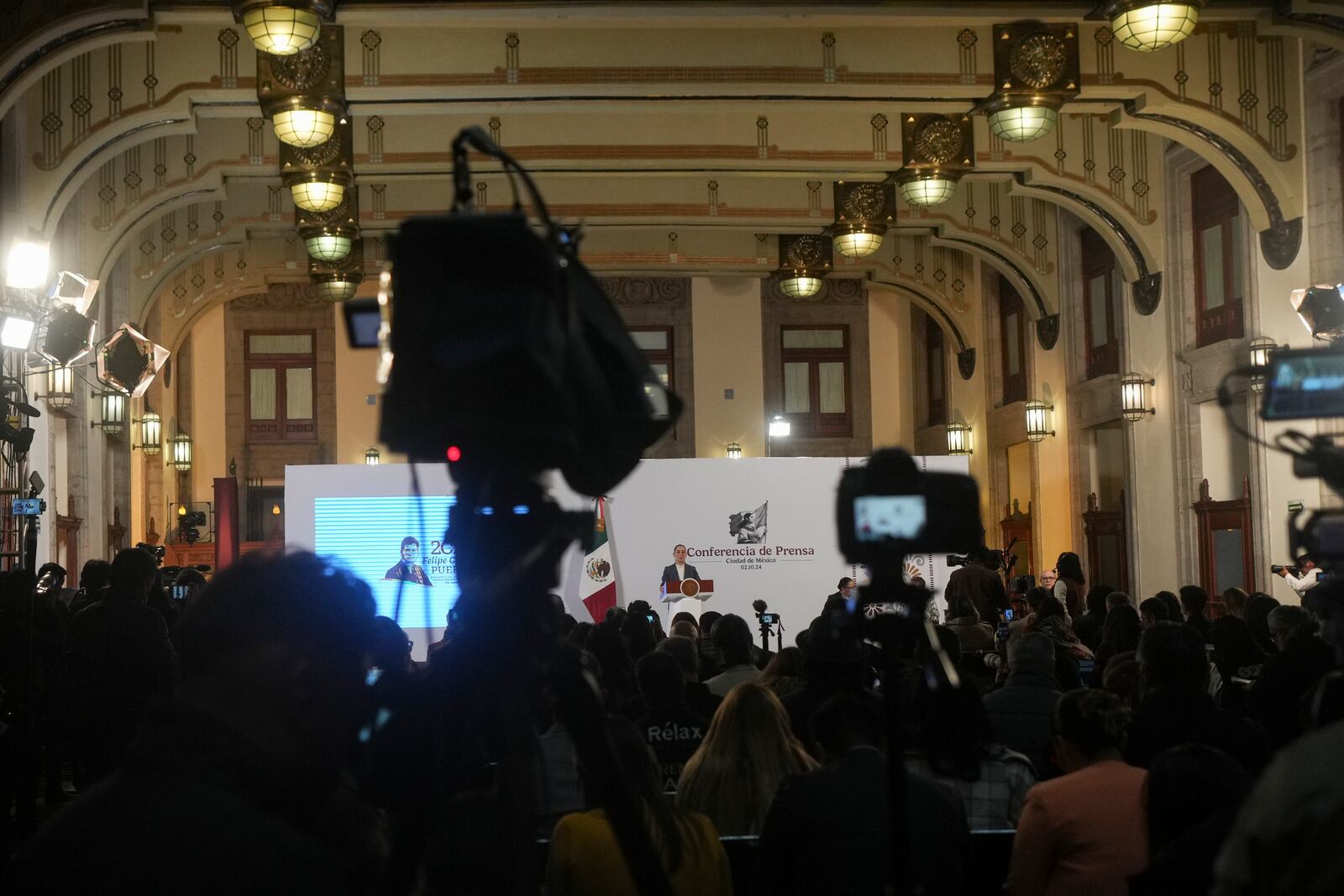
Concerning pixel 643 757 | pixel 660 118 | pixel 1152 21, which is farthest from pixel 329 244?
pixel 643 757

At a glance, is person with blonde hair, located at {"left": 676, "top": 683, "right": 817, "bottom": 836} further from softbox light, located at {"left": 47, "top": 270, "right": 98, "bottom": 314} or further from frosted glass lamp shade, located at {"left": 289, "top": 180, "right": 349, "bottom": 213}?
frosted glass lamp shade, located at {"left": 289, "top": 180, "right": 349, "bottom": 213}

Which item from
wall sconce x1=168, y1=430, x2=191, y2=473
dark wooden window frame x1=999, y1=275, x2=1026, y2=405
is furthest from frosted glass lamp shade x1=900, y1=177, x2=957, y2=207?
wall sconce x1=168, y1=430, x2=191, y2=473

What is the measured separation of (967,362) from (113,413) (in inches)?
487

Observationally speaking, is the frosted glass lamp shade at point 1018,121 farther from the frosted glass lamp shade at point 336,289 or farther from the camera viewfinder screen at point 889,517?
the camera viewfinder screen at point 889,517

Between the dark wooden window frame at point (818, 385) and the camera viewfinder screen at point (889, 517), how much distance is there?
77.1 ft

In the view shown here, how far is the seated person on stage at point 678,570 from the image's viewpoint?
15633mm

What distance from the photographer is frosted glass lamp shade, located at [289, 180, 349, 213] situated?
13.3 meters

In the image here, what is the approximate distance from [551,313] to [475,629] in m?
0.46

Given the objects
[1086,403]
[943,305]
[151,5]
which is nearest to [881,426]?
[943,305]

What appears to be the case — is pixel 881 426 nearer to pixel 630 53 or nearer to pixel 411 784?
pixel 630 53

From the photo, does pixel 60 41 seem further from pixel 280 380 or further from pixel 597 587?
pixel 280 380

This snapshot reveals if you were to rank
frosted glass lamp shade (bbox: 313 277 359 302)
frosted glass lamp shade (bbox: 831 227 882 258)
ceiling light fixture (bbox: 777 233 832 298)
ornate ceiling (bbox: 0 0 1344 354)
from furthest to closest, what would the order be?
ceiling light fixture (bbox: 777 233 832 298) < frosted glass lamp shade (bbox: 313 277 359 302) < frosted glass lamp shade (bbox: 831 227 882 258) < ornate ceiling (bbox: 0 0 1344 354)

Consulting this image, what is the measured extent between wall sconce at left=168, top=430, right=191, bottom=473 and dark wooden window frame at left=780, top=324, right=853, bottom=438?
9935mm

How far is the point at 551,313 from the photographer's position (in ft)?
5.77
